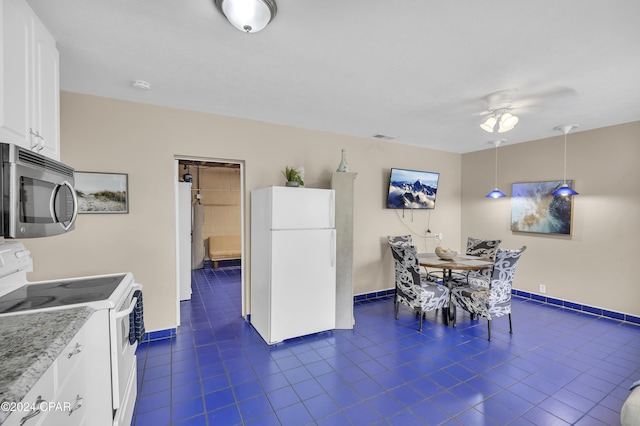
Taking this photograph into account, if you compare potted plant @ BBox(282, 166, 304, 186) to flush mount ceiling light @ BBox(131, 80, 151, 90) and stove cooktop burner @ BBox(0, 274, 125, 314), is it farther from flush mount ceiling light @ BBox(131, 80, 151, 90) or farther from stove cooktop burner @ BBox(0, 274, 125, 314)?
stove cooktop burner @ BBox(0, 274, 125, 314)

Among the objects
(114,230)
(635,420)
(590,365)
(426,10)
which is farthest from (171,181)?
(590,365)

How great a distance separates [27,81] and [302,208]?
7.46 ft

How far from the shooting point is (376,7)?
5.24ft

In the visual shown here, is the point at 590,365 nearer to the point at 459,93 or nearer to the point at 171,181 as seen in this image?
the point at 459,93

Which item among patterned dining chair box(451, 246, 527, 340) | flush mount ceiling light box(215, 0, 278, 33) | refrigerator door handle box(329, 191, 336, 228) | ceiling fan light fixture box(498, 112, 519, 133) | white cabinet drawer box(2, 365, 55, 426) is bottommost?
patterned dining chair box(451, 246, 527, 340)

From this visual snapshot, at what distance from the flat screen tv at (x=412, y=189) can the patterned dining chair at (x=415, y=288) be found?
4.54 ft

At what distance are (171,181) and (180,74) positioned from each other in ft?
4.07

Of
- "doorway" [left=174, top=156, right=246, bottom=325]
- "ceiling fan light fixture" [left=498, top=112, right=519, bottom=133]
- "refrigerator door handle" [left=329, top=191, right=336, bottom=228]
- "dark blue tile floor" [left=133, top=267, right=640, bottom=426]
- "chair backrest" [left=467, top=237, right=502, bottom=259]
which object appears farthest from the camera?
"doorway" [left=174, top=156, right=246, bottom=325]

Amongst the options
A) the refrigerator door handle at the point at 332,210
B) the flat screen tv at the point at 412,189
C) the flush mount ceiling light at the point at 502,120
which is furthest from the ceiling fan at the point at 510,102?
the refrigerator door handle at the point at 332,210

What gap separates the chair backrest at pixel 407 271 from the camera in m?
3.43

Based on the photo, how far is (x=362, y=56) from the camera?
2.13 metres

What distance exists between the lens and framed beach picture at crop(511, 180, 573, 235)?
14.2ft

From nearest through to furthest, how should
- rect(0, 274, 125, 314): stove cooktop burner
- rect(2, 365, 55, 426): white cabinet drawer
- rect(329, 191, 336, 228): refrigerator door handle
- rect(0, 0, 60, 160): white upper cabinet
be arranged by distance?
rect(2, 365, 55, 426): white cabinet drawer < rect(0, 0, 60, 160): white upper cabinet < rect(0, 274, 125, 314): stove cooktop burner < rect(329, 191, 336, 228): refrigerator door handle

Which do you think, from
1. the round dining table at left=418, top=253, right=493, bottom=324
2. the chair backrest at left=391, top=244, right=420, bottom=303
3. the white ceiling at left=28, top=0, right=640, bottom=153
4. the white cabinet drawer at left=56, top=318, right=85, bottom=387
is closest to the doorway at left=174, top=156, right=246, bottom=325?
the white ceiling at left=28, top=0, right=640, bottom=153
